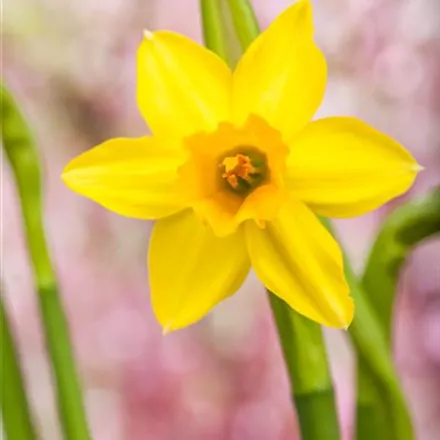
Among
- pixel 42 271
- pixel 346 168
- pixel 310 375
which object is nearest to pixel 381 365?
pixel 310 375

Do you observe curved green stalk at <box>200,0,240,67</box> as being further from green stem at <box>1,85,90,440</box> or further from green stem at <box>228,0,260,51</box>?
green stem at <box>1,85,90,440</box>

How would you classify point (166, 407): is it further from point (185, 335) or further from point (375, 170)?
point (375, 170)

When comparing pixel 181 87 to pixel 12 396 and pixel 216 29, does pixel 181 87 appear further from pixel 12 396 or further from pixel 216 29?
pixel 12 396

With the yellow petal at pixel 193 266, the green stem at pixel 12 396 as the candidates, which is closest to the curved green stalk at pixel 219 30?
the yellow petal at pixel 193 266

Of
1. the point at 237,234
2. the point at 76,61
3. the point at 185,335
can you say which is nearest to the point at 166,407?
the point at 185,335

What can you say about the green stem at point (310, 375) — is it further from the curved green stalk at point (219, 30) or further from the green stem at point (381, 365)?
the curved green stalk at point (219, 30)
